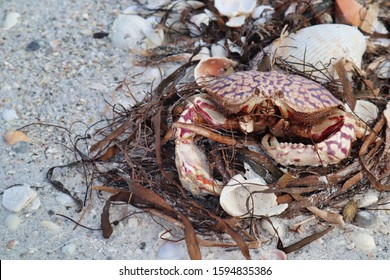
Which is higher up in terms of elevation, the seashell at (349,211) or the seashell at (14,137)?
the seashell at (349,211)

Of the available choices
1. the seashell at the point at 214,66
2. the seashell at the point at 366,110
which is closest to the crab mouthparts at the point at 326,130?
the seashell at the point at 366,110

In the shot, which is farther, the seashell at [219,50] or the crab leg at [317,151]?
the seashell at [219,50]

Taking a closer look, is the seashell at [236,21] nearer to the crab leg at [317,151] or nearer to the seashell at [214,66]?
the seashell at [214,66]

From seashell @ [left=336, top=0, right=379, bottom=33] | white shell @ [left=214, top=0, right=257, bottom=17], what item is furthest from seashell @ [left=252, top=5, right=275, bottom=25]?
seashell @ [left=336, top=0, right=379, bottom=33]

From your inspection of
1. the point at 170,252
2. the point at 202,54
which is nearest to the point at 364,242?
the point at 170,252

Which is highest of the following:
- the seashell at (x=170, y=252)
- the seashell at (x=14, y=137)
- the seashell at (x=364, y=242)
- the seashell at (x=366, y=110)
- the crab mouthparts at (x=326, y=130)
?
the crab mouthparts at (x=326, y=130)

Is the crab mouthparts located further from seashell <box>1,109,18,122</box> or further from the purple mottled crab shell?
seashell <box>1,109,18,122</box>
